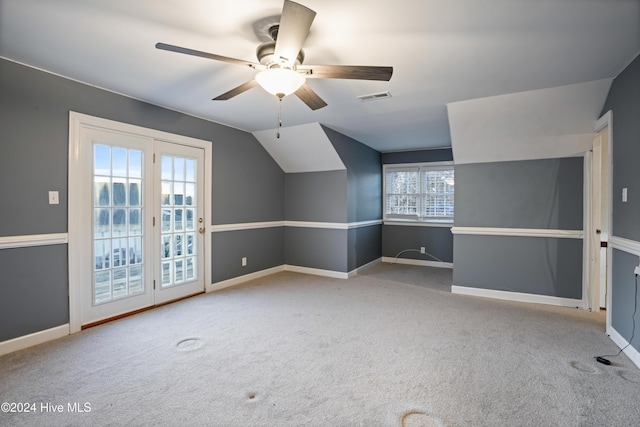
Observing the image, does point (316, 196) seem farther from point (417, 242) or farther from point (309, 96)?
point (309, 96)

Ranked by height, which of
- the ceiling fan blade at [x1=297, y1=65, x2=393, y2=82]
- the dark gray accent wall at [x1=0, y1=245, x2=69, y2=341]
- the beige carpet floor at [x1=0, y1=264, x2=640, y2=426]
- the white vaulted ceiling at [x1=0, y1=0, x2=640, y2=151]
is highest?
Result: the white vaulted ceiling at [x1=0, y1=0, x2=640, y2=151]

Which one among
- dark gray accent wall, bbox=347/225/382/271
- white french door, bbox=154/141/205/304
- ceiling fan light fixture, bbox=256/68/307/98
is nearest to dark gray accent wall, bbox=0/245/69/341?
white french door, bbox=154/141/205/304

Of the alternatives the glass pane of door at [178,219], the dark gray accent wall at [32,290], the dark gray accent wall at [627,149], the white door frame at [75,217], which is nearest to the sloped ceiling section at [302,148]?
the glass pane of door at [178,219]

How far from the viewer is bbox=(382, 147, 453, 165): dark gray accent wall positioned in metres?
6.09

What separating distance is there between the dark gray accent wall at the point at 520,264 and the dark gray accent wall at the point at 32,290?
454 cm

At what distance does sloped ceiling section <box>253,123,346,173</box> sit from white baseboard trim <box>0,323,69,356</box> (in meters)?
3.36

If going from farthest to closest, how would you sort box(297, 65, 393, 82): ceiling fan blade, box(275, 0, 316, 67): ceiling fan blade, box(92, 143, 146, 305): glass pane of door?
box(92, 143, 146, 305): glass pane of door
box(297, 65, 393, 82): ceiling fan blade
box(275, 0, 316, 67): ceiling fan blade

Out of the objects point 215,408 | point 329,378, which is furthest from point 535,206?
point 215,408

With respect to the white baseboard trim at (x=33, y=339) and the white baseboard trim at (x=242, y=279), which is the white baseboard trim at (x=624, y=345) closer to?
the white baseboard trim at (x=242, y=279)

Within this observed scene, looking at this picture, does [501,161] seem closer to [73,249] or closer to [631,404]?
[631,404]

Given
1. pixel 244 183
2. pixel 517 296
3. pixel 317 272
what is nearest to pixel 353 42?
pixel 244 183

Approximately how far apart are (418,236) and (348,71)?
16.1 feet

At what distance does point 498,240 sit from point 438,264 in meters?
2.12

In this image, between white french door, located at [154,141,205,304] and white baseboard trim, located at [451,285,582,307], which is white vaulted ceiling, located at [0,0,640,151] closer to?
white french door, located at [154,141,205,304]
